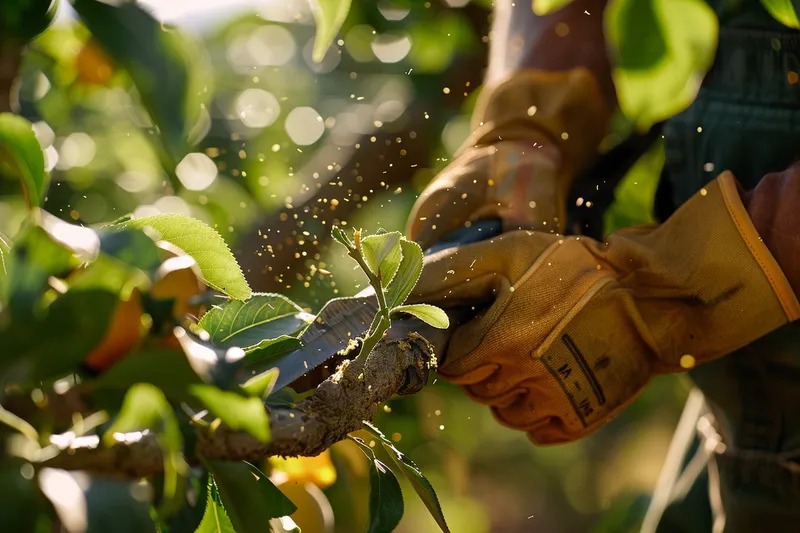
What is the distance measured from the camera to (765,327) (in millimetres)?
1146

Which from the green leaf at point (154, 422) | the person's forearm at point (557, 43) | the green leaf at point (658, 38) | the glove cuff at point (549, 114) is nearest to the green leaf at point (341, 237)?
the green leaf at point (154, 422)

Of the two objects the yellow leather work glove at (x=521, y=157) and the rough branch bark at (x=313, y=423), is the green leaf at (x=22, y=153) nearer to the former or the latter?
the rough branch bark at (x=313, y=423)

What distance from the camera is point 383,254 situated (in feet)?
2.12

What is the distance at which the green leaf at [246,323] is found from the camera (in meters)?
0.61

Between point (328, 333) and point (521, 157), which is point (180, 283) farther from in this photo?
point (521, 157)

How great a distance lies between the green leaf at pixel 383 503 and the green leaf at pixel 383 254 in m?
0.16

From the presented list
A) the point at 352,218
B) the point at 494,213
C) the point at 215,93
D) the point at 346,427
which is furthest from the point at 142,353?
the point at 215,93

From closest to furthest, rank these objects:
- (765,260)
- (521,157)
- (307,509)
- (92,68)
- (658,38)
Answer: (658,38), (307,509), (765,260), (521,157), (92,68)

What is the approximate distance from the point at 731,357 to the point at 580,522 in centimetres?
529

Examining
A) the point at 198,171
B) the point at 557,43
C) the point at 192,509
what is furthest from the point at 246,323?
the point at 198,171

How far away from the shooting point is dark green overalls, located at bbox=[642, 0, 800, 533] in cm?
129

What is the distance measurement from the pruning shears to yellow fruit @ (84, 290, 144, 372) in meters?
0.22

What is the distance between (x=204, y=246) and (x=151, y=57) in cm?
20

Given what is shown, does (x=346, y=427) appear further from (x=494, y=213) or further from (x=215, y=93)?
(x=215, y=93)
